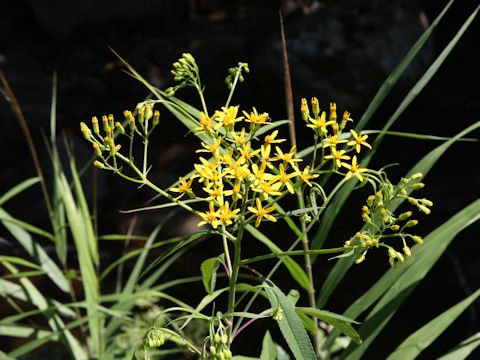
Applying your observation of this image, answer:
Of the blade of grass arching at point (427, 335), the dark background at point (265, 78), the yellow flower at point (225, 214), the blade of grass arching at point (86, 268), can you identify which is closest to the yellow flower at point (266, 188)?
the yellow flower at point (225, 214)

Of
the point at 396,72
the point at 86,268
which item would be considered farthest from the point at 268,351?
the point at 86,268

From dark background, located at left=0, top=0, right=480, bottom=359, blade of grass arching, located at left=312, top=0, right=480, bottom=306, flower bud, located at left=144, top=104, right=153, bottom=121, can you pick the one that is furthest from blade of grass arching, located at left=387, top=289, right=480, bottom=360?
dark background, located at left=0, top=0, right=480, bottom=359

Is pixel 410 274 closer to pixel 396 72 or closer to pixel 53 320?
pixel 396 72

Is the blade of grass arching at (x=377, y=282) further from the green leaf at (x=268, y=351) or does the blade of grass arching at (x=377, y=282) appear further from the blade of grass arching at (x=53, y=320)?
the blade of grass arching at (x=53, y=320)

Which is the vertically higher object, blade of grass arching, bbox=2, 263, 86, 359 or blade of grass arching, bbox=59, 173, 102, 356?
blade of grass arching, bbox=59, 173, 102, 356

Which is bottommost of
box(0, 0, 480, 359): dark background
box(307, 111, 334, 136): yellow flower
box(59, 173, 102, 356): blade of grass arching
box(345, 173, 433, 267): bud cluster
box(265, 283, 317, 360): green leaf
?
box(0, 0, 480, 359): dark background

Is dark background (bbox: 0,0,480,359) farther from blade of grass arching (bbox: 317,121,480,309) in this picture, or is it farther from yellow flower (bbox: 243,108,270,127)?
yellow flower (bbox: 243,108,270,127)
